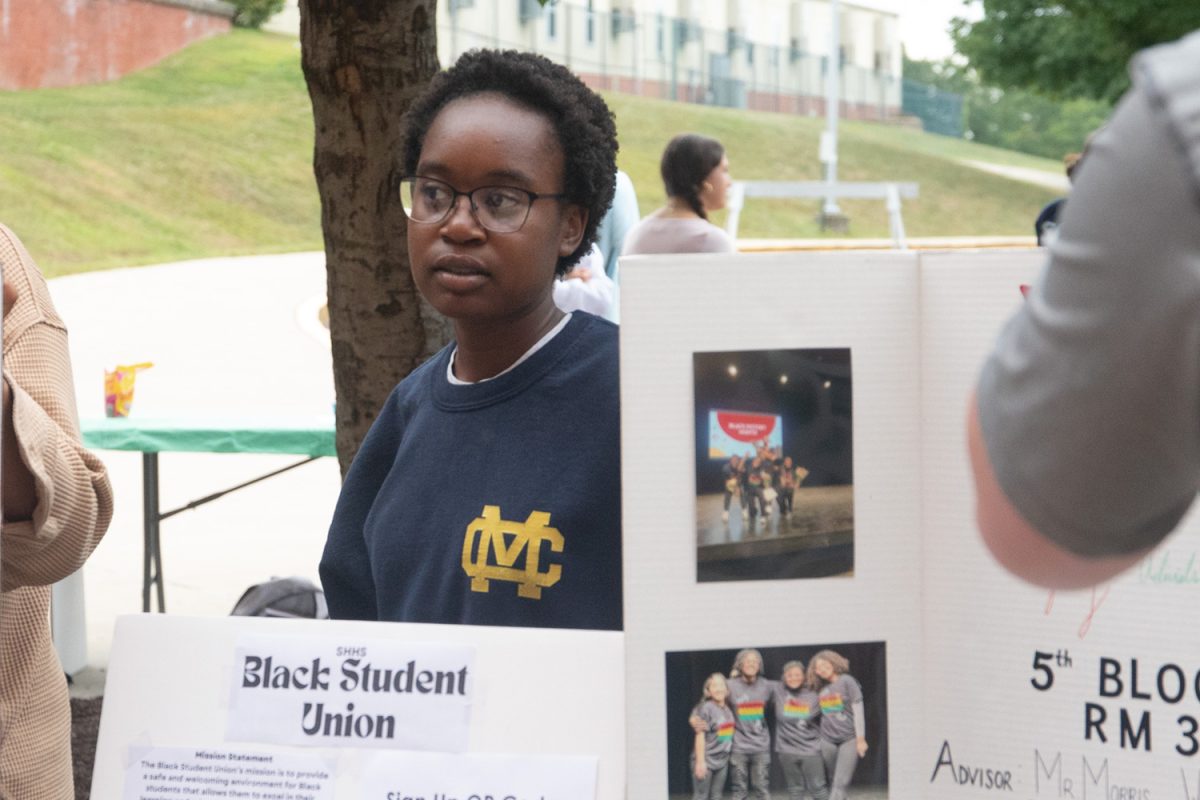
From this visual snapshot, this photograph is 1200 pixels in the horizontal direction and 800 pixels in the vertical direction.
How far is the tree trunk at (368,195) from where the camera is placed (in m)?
3.05

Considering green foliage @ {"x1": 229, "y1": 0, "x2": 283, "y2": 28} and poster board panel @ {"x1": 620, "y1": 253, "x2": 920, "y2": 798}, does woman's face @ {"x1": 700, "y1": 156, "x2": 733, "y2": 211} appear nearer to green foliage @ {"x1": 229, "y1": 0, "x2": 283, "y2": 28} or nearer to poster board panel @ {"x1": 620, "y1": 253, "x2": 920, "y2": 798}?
poster board panel @ {"x1": 620, "y1": 253, "x2": 920, "y2": 798}

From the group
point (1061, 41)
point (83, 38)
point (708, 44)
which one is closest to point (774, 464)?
point (1061, 41)

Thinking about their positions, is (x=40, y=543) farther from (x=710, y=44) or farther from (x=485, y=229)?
(x=710, y=44)

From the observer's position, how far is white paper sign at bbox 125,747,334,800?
145cm

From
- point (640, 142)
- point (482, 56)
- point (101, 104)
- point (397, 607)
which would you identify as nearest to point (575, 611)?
point (397, 607)

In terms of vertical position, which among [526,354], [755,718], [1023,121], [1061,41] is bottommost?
[755,718]

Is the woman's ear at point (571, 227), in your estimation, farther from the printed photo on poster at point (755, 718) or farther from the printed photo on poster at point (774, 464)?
the printed photo on poster at point (755, 718)

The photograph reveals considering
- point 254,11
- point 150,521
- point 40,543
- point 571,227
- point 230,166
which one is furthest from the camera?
point 254,11

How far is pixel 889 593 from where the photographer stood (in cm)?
139

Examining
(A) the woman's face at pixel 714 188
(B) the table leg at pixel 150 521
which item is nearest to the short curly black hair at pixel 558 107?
(B) the table leg at pixel 150 521

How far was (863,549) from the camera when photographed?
4.54 feet

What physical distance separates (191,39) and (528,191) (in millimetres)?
38742

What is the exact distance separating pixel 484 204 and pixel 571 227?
6.0 inches

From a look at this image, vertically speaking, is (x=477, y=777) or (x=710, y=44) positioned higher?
(x=710, y=44)
